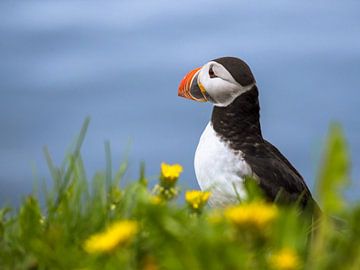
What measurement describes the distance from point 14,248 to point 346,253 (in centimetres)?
139

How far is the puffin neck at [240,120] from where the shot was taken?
17.9ft

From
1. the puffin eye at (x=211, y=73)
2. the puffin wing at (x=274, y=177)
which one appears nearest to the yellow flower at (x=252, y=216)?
the puffin wing at (x=274, y=177)

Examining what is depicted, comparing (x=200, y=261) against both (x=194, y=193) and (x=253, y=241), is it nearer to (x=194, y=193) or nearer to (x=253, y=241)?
(x=253, y=241)

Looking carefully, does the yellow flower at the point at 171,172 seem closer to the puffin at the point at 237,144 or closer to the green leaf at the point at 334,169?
the green leaf at the point at 334,169

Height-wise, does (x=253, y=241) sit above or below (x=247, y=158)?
above

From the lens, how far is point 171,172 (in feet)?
10.8

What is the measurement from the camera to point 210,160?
530cm

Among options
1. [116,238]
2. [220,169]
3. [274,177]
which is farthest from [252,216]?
[274,177]

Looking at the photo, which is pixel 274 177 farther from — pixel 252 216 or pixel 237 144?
pixel 252 216

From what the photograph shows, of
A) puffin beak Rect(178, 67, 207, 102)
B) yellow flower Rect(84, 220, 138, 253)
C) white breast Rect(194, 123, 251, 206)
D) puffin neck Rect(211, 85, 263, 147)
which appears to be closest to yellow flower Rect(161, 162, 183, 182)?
yellow flower Rect(84, 220, 138, 253)

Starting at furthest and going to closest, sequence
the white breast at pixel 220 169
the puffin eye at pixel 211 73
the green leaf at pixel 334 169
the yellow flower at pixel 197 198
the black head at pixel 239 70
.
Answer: the puffin eye at pixel 211 73
the black head at pixel 239 70
the white breast at pixel 220 169
the yellow flower at pixel 197 198
the green leaf at pixel 334 169

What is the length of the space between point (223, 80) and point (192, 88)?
1.50ft

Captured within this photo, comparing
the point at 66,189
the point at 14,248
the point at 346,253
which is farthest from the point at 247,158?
the point at 346,253

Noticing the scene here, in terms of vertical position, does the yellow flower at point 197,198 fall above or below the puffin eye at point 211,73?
below
